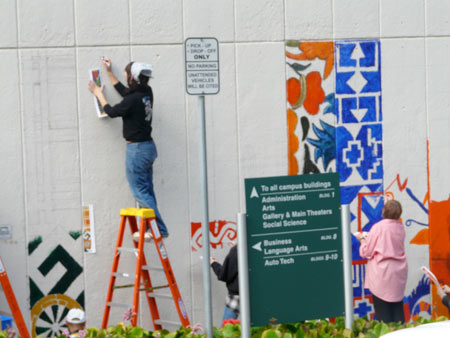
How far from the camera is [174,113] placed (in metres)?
8.91

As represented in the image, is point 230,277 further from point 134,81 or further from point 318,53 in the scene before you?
point 318,53

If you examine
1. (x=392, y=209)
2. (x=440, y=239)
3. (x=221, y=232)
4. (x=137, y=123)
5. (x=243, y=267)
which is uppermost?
(x=137, y=123)

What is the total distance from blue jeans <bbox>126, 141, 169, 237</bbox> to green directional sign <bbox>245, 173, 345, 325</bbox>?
9.15 feet

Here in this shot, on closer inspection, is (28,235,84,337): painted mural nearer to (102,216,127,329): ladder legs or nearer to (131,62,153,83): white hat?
(102,216,127,329): ladder legs

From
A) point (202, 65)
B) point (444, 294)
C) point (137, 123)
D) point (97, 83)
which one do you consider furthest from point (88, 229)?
point (444, 294)

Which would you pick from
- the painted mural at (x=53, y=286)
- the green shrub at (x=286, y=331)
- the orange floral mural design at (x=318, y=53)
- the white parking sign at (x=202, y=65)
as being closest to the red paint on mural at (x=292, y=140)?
the orange floral mural design at (x=318, y=53)

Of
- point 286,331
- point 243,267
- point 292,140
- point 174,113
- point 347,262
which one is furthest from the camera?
point 292,140

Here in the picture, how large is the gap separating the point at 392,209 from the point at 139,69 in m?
2.90

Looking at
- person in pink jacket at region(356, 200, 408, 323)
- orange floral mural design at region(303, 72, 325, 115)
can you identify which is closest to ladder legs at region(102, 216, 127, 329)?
orange floral mural design at region(303, 72, 325, 115)

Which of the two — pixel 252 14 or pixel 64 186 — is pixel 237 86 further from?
pixel 64 186

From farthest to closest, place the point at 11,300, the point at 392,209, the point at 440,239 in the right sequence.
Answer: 1. the point at 440,239
2. the point at 392,209
3. the point at 11,300

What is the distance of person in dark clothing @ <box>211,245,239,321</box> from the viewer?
27.7ft

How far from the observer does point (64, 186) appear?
8.68 meters

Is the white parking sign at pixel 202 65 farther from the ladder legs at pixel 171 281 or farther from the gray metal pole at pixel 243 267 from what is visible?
the ladder legs at pixel 171 281
